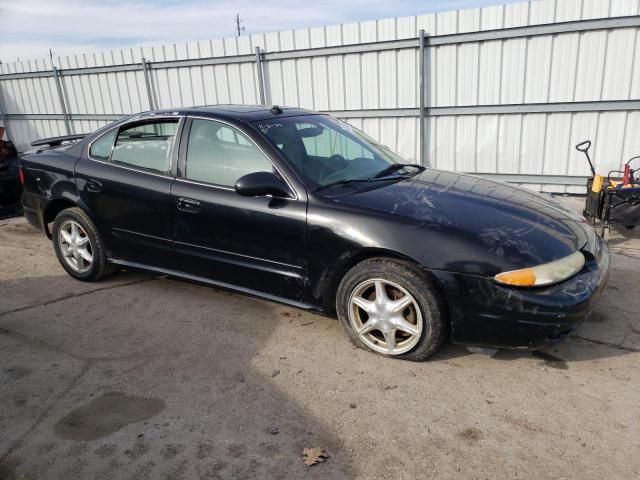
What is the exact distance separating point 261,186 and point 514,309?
1728mm

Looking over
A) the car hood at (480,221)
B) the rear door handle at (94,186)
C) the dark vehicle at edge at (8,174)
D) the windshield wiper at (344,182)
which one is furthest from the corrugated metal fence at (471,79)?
the rear door handle at (94,186)

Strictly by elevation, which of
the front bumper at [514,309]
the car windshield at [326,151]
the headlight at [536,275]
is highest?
the car windshield at [326,151]

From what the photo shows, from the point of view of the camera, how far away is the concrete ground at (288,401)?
235cm

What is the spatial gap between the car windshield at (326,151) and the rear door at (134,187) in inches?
34.9

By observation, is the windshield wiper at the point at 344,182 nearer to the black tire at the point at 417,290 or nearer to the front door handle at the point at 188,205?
the black tire at the point at 417,290

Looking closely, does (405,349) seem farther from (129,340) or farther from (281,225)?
(129,340)

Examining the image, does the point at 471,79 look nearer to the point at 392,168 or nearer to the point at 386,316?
the point at 392,168

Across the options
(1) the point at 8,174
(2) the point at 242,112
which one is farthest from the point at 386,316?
(1) the point at 8,174

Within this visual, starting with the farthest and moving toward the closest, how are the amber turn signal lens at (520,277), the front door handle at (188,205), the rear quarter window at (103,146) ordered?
the rear quarter window at (103,146), the front door handle at (188,205), the amber turn signal lens at (520,277)

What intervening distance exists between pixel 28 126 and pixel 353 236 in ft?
43.3

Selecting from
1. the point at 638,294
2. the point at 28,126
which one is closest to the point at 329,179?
the point at 638,294

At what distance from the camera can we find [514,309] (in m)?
2.79

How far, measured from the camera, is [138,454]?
8.00ft

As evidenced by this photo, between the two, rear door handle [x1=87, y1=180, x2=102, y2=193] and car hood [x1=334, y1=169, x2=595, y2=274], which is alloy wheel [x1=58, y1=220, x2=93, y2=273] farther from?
car hood [x1=334, y1=169, x2=595, y2=274]
